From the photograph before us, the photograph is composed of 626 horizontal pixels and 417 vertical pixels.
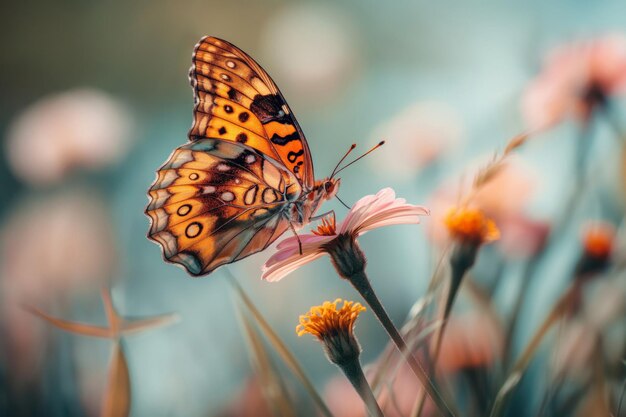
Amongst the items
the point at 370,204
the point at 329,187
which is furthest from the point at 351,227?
the point at 329,187

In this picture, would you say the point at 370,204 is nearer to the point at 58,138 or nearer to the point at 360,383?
the point at 360,383

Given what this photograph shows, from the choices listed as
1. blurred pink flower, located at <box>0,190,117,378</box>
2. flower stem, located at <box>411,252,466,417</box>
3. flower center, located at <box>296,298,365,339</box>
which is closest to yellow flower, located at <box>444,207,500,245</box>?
flower stem, located at <box>411,252,466,417</box>

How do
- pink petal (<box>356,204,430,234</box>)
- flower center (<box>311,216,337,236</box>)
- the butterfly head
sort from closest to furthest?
pink petal (<box>356,204,430,234</box>)
flower center (<box>311,216,337,236</box>)
the butterfly head

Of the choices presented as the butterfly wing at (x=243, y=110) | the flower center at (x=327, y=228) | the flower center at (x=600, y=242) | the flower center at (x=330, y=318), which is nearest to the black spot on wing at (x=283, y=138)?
the butterfly wing at (x=243, y=110)

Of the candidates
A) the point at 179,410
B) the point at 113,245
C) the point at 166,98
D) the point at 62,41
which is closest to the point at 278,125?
the point at 113,245

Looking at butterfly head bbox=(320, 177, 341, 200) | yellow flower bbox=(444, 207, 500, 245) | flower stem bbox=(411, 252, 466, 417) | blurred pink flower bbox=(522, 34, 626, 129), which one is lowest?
flower stem bbox=(411, 252, 466, 417)

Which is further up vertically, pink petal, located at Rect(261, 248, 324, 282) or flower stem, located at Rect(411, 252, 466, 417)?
pink petal, located at Rect(261, 248, 324, 282)

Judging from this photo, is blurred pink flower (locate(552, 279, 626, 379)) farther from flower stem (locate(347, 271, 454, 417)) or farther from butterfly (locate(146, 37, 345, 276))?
butterfly (locate(146, 37, 345, 276))

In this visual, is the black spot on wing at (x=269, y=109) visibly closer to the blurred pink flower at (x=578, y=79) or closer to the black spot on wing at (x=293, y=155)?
the black spot on wing at (x=293, y=155)
